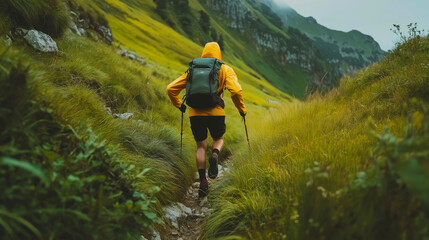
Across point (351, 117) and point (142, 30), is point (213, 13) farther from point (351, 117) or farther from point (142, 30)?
point (351, 117)

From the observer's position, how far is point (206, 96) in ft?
15.4

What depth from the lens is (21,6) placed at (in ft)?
15.8

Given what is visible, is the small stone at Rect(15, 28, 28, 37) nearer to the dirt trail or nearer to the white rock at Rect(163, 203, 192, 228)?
the white rock at Rect(163, 203, 192, 228)

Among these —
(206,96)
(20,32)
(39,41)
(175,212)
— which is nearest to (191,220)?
(175,212)

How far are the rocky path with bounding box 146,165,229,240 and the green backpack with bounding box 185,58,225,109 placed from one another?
1.98 m

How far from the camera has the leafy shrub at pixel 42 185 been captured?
1.38 m

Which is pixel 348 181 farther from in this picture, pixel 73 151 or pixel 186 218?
pixel 186 218

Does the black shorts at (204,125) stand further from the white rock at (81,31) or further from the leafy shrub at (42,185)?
the white rock at (81,31)

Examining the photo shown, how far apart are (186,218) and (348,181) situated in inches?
119

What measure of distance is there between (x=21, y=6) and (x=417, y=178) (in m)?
6.79

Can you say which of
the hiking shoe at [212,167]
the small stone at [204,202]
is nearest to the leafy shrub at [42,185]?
the small stone at [204,202]

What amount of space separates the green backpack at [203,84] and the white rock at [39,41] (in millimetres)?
3265

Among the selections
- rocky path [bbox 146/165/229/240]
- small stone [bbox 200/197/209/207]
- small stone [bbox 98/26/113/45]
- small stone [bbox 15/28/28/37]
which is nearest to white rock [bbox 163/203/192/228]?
rocky path [bbox 146/165/229/240]

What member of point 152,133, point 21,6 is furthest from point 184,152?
point 21,6
